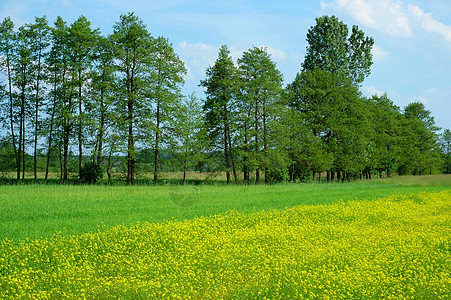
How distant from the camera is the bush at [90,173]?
3556 centimetres

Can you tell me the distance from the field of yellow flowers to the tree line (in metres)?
25.6

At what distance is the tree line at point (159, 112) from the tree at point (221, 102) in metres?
0.11

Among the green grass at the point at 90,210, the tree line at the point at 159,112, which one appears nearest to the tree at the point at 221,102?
the tree line at the point at 159,112

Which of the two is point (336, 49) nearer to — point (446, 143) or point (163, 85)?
point (163, 85)

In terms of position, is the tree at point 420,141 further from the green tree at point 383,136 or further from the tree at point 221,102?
the tree at point 221,102

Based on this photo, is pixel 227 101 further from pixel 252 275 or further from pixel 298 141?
pixel 252 275

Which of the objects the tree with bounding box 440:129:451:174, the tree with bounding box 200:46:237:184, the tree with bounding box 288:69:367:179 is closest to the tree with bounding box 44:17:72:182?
the tree with bounding box 200:46:237:184

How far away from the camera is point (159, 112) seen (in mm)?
39438

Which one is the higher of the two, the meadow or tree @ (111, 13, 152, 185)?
tree @ (111, 13, 152, 185)

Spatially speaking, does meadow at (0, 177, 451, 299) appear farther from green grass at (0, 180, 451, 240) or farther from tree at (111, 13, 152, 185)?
tree at (111, 13, 152, 185)

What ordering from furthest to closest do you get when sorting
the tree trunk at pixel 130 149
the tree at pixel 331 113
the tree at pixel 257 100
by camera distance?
the tree at pixel 331 113 → the tree at pixel 257 100 → the tree trunk at pixel 130 149

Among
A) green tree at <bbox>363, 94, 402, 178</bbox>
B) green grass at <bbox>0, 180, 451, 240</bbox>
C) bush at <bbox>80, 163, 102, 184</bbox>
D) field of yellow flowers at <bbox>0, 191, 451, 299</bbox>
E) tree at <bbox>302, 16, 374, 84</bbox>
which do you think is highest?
tree at <bbox>302, 16, 374, 84</bbox>

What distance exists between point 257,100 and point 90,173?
18833 mm

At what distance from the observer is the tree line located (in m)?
37.2
